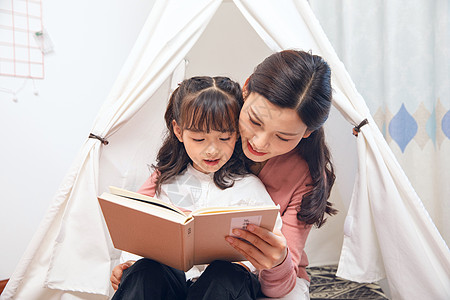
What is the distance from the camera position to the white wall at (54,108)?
1.60m

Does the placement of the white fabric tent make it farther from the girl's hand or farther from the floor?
the girl's hand

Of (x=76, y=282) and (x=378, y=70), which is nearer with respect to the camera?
(x=76, y=282)

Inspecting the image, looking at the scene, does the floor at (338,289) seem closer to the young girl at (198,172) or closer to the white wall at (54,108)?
the young girl at (198,172)

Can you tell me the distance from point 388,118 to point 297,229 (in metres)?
0.78

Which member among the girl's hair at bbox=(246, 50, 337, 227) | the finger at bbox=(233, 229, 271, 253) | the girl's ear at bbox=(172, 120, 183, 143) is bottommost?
the finger at bbox=(233, 229, 271, 253)

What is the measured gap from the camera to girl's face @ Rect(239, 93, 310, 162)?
36.6 inches

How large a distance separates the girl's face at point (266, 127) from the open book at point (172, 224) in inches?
9.7

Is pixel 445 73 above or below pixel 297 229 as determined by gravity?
above

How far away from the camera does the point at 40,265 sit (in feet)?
4.01

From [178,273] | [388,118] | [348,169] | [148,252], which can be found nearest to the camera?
[148,252]

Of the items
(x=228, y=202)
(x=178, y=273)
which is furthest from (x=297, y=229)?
(x=178, y=273)

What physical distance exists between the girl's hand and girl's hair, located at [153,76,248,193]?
29cm

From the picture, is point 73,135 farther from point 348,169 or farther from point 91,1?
point 348,169

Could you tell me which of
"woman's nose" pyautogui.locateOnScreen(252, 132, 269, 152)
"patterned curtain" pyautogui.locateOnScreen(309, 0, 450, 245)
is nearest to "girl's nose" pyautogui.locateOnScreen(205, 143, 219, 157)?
"woman's nose" pyautogui.locateOnScreen(252, 132, 269, 152)
